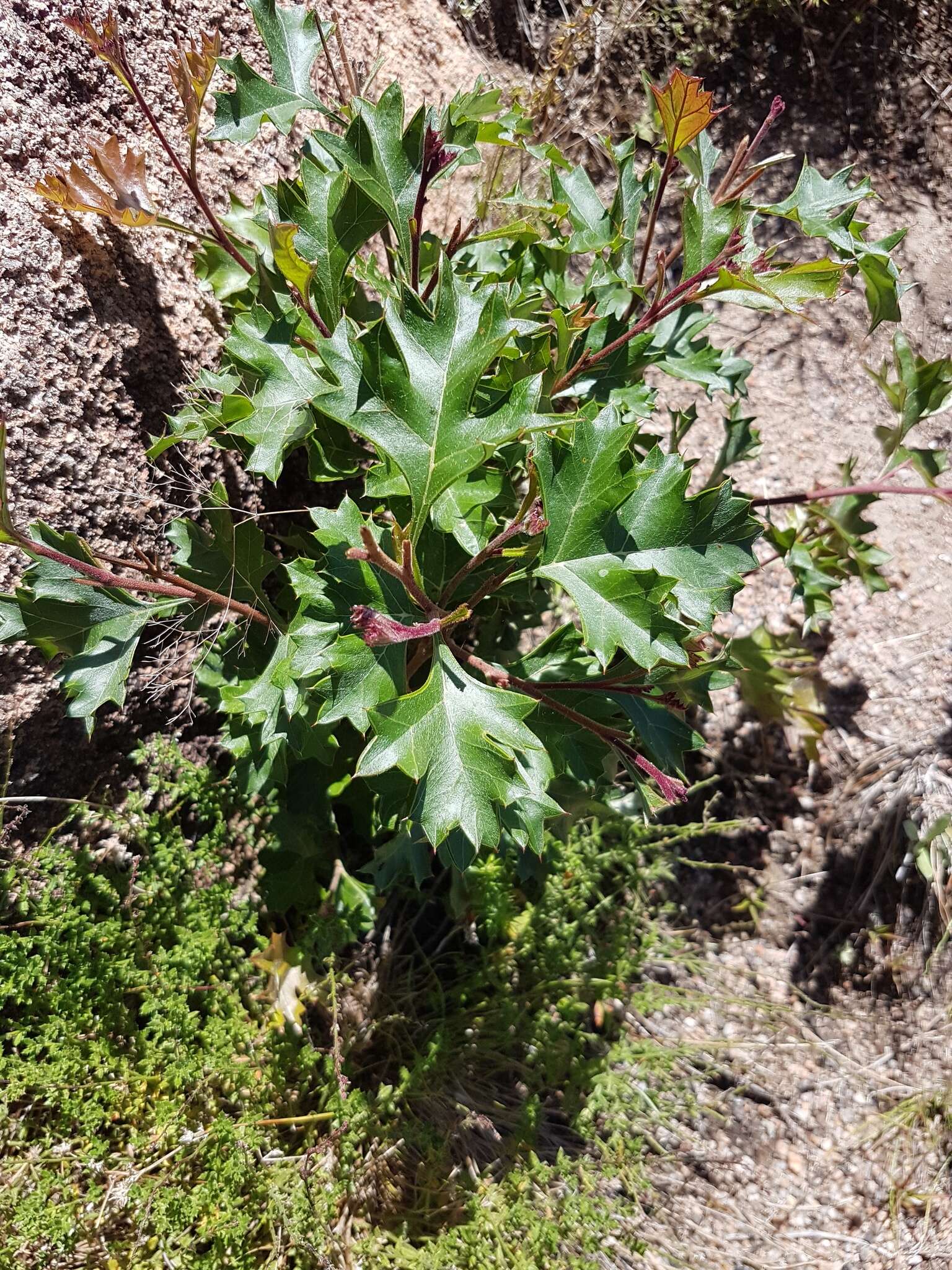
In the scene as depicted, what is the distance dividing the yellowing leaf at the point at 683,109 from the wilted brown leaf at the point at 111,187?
2.59ft

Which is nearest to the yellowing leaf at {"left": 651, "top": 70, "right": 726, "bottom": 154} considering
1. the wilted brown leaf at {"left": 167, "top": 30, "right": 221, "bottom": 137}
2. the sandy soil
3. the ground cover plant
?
the wilted brown leaf at {"left": 167, "top": 30, "right": 221, "bottom": 137}

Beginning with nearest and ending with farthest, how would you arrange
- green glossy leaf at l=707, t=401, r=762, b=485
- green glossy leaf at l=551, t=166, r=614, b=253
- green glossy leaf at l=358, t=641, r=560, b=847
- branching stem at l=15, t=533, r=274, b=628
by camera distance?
green glossy leaf at l=358, t=641, r=560, b=847 → branching stem at l=15, t=533, r=274, b=628 → green glossy leaf at l=551, t=166, r=614, b=253 → green glossy leaf at l=707, t=401, r=762, b=485

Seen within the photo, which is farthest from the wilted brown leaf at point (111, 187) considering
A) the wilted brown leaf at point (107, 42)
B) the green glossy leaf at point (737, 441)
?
the green glossy leaf at point (737, 441)

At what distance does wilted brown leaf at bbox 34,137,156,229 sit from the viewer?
4.34ft

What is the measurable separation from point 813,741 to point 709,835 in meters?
0.42

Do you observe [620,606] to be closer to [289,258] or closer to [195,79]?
[289,258]

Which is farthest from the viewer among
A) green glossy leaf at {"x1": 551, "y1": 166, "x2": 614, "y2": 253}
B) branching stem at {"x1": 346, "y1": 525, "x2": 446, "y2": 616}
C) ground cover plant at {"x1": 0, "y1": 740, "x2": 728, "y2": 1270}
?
ground cover plant at {"x1": 0, "y1": 740, "x2": 728, "y2": 1270}

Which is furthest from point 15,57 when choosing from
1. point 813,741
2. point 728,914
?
point 728,914

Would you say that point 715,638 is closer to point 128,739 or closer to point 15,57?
point 128,739

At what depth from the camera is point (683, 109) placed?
116 centimetres

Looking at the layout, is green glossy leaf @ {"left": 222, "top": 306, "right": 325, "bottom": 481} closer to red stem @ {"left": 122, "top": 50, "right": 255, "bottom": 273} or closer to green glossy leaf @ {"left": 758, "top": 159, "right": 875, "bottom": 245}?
red stem @ {"left": 122, "top": 50, "right": 255, "bottom": 273}

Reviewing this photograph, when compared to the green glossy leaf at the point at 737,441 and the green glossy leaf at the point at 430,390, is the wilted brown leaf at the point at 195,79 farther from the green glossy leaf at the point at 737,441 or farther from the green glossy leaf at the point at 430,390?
the green glossy leaf at the point at 737,441

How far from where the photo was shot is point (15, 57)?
1479 millimetres

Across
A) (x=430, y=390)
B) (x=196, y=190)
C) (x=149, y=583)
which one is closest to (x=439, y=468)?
(x=430, y=390)
